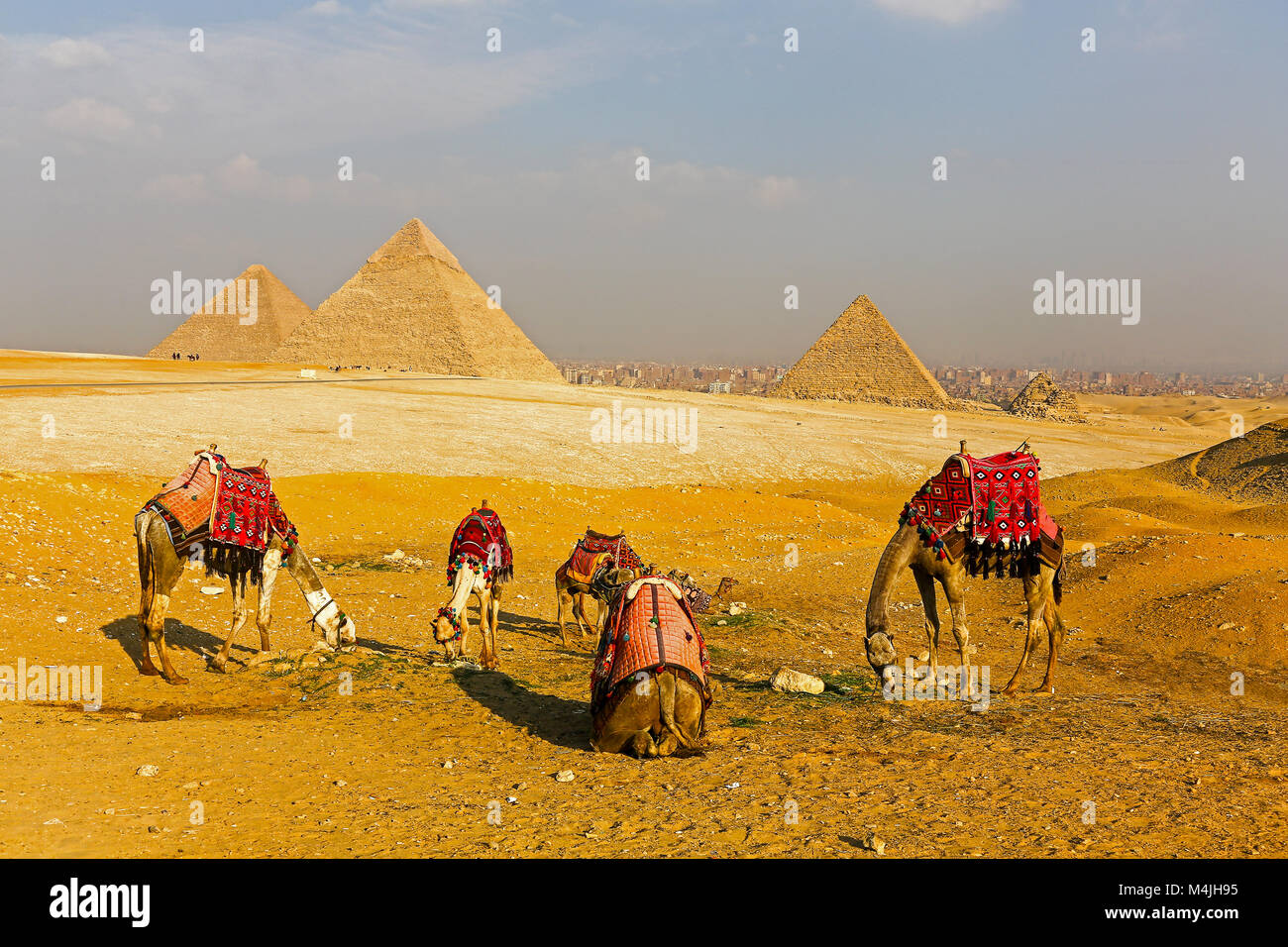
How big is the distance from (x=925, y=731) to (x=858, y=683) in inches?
82.9

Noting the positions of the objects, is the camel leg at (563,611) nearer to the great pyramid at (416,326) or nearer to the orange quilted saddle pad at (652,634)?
the orange quilted saddle pad at (652,634)

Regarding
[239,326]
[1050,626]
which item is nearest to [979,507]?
[1050,626]

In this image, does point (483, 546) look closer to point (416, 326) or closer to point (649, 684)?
point (649, 684)

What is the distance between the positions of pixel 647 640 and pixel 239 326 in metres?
145

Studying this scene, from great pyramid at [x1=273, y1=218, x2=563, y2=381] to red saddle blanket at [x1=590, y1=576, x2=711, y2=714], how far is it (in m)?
110

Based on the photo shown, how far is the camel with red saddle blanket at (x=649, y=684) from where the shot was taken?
272 inches

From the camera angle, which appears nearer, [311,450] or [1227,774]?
[1227,774]

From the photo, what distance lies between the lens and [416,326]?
4916 inches

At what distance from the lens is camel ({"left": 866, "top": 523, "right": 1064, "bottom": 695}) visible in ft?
26.6

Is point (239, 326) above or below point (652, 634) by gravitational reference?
above

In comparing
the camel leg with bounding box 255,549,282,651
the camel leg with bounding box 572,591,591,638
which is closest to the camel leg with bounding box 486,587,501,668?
the camel leg with bounding box 572,591,591,638

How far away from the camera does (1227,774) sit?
638 cm
